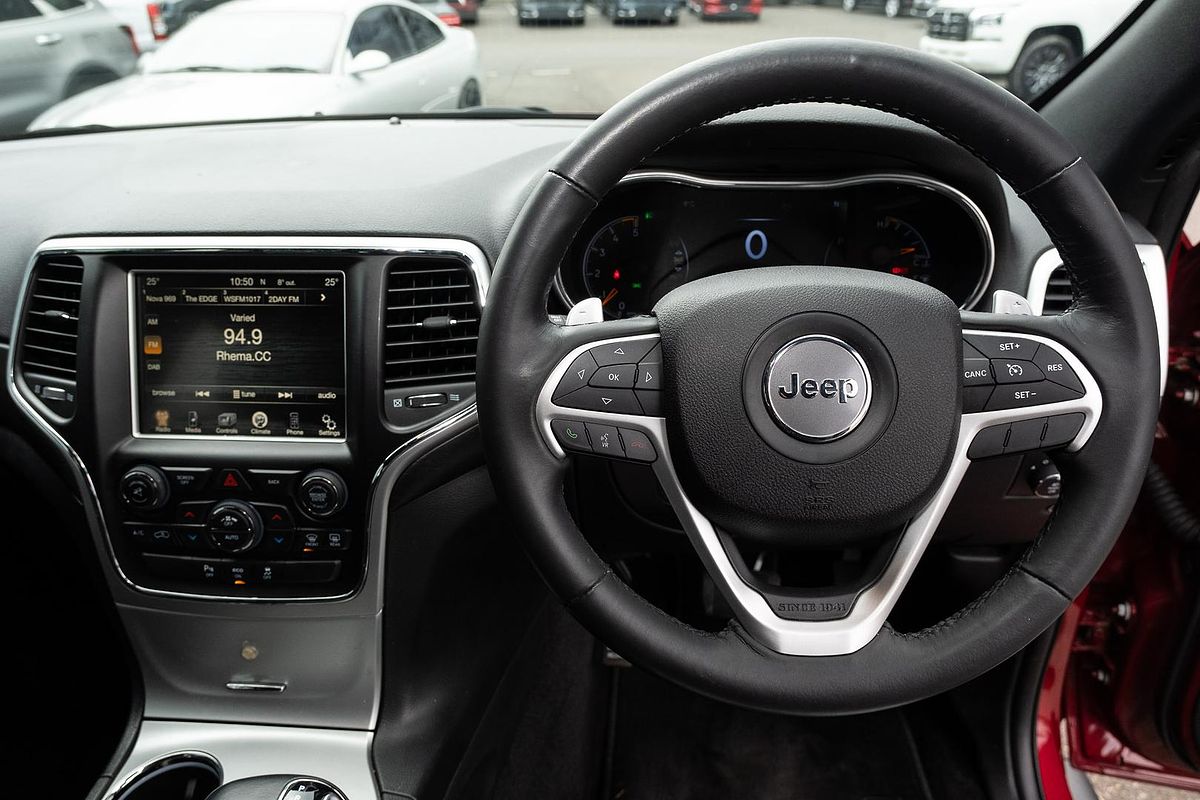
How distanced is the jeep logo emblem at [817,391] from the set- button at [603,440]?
14 centimetres

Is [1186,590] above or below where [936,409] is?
below

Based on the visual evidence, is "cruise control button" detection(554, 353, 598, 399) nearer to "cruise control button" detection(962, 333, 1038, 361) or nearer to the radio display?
"cruise control button" detection(962, 333, 1038, 361)

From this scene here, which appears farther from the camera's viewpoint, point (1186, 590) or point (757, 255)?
point (1186, 590)

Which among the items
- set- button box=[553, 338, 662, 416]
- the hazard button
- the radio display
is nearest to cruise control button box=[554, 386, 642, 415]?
set- button box=[553, 338, 662, 416]

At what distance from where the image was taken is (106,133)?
1.95 m

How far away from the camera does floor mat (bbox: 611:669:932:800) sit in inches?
79.2

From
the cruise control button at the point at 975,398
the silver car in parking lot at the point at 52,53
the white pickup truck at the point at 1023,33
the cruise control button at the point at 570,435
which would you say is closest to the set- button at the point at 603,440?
the cruise control button at the point at 570,435

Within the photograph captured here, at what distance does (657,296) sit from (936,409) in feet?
1.87

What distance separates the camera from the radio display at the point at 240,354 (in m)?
1.46

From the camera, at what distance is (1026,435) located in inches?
42.6

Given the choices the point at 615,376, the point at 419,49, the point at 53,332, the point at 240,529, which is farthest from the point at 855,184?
the point at 419,49

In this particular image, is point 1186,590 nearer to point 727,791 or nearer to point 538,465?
point 727,791

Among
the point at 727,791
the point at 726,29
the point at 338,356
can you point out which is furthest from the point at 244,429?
the point at 727,791

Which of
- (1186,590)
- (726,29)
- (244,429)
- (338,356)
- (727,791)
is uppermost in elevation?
(726,29)
